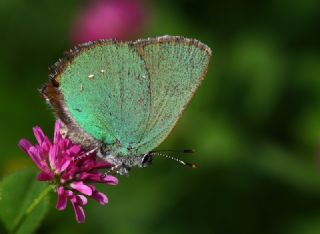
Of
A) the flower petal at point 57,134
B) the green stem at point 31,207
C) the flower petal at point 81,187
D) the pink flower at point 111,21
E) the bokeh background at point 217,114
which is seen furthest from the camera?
the pink flower at point 111,21

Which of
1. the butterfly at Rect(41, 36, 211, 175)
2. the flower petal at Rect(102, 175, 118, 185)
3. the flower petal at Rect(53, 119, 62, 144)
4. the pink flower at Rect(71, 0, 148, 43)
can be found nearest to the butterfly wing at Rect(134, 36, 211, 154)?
the butterfly at Rect(41, 36, 211, 175)

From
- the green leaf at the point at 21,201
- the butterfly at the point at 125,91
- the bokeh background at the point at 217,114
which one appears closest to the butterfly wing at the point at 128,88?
the butterfly at the point at 125,91

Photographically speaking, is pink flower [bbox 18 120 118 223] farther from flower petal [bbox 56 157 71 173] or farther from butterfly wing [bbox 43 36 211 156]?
butterfly wing [bbox 43 36 211 156]

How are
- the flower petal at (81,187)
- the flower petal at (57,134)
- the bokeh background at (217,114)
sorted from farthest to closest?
the bokeh background at (217,114) < the flower petal at (57,134) < the flower petal at (81,187)

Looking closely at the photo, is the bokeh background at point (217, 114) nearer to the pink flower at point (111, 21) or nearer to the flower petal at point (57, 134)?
the pink flower at point (111, 21)

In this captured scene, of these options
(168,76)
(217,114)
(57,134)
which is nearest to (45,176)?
(57,134)

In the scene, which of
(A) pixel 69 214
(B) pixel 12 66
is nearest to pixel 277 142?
(A) pixel 69 214

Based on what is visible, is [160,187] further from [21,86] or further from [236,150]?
[21,86]
